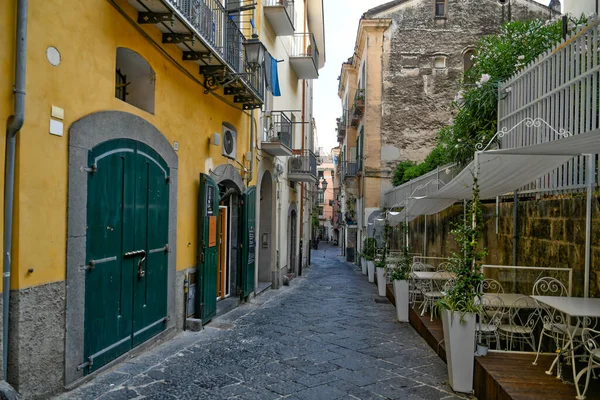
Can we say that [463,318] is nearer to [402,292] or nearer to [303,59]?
[402,292]

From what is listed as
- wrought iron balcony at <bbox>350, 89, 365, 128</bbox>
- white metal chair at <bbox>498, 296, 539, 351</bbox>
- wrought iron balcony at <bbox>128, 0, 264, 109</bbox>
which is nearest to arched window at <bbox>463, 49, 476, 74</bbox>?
wrought iron balcony at <bbox>350, 89, 365, 128</bbox>

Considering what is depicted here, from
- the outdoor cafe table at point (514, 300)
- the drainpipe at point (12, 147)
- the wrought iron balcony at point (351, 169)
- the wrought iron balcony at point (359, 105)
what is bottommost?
the outdoor cafe table at point (514, 300)

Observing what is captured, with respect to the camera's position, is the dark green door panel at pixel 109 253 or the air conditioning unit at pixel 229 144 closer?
the dark green door panel at pixel 109 253

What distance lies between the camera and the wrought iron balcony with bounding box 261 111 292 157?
1149 centimetres

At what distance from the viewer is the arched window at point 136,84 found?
598 cm

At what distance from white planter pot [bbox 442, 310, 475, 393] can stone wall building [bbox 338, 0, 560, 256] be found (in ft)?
50.2

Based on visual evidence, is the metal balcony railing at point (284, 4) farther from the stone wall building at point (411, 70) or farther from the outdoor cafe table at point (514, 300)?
the outdoor cafe table at point (514, 300)

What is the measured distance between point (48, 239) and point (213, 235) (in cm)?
395

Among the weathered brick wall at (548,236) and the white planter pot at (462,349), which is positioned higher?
the weathered brick wall at (548,236)

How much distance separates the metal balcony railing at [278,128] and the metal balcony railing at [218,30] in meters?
2.91

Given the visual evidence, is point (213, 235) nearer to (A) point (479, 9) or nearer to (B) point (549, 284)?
(B) point (549, 284)

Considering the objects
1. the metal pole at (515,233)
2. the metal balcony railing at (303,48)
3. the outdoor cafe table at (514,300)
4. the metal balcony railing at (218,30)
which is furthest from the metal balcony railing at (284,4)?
the outdoor cafe table at (514,300)

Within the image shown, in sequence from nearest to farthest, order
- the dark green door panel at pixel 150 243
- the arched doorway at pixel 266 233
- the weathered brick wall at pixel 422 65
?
the dark green door panel at pixel 150 243
the arched doorway at pixel 266 233
the weathered brick wall at pixel 422 65

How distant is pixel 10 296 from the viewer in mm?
3637
